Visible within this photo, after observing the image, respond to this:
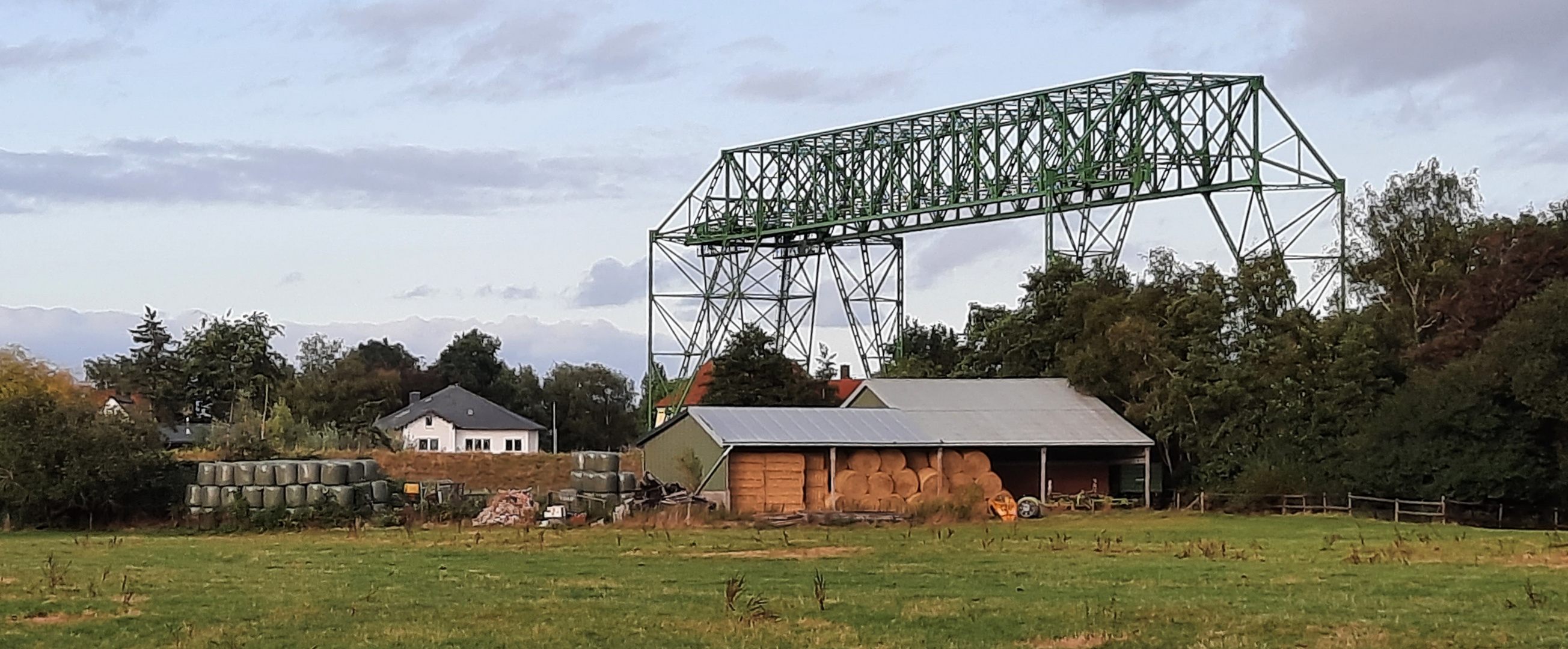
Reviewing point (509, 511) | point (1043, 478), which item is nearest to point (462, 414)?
point (1043, 478)

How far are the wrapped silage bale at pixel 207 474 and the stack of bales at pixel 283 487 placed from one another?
17 millimetres

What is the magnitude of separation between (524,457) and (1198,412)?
33.1 meters

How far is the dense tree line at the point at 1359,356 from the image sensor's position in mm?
50875

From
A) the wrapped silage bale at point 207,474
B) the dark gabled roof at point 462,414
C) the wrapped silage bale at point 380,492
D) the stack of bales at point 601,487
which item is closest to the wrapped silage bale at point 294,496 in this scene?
the wrapped silage bale at point 380,492

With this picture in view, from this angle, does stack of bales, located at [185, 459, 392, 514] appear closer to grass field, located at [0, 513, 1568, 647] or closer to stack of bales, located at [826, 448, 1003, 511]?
grass field, located at [0, 513, 1568, 647]

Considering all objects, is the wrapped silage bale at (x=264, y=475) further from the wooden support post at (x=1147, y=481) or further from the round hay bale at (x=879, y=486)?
the wooden support post at (x=1147, y=481)

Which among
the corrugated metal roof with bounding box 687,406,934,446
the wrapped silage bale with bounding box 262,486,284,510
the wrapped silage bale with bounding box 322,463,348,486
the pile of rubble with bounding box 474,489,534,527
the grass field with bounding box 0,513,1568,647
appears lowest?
the grass field with bounding box 0,513,1568,647

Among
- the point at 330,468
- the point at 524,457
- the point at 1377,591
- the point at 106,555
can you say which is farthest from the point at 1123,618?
the point at 524,457

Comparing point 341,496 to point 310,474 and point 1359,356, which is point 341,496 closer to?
point 310,474

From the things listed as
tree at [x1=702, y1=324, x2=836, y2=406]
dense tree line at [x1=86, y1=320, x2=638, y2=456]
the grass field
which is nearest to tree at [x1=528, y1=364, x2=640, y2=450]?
dense tree line at [x1=86, y1=320, x2=638, y2=456]

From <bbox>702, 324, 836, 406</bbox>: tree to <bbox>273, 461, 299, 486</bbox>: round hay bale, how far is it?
26.4m

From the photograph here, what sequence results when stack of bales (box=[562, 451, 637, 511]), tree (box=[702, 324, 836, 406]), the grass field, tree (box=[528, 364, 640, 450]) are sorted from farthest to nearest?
1. tree (box=[528, 364, 640, 450])
2. tree (box=[702, 324, 836, 406])
3. stack of bales (box=[562, 451, 637, 511])
4. the grass field

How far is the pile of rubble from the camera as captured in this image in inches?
1912

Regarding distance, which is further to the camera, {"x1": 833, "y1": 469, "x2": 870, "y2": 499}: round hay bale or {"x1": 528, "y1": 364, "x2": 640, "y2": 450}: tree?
{"x1": 528, "y1": 364, "x2": 640, "y2": 450}: tree
